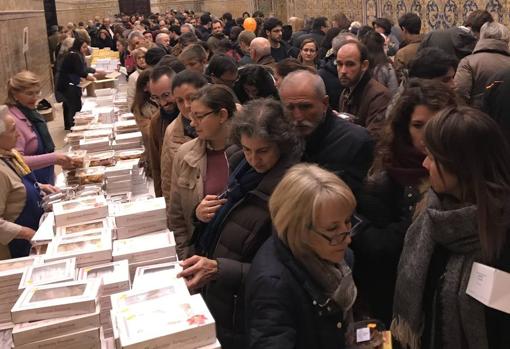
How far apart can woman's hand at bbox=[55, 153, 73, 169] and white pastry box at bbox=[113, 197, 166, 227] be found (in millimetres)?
1312

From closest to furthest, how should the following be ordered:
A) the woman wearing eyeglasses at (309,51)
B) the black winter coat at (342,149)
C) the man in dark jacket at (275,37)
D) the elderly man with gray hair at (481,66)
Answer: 1. the black winter coat at (342,149)
2. the elderly man with gray hair at (481,66)
3. the woman wearing eyeglasses at (309,51)
4. the man in dark jacket at (275,37)

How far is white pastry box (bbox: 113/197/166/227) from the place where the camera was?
10.4 ft

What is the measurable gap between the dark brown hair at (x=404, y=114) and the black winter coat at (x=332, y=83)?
2.67 meters

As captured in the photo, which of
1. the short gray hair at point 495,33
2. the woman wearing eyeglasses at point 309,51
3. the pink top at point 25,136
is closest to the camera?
the short gray hair at point 495,33

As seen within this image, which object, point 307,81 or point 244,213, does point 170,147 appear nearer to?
point 307,81

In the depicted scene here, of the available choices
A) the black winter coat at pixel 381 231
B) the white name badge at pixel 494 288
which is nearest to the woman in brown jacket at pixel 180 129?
the black winter coat at pixel 381 231

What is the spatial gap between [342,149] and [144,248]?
1152mm

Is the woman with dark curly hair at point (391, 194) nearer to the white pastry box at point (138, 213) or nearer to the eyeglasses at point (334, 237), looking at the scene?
the eyeglasses at point (334, 237)

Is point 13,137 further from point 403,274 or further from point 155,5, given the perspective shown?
point 155,5

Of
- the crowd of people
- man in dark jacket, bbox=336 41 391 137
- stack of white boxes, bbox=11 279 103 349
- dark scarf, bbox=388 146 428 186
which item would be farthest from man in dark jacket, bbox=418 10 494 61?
stack of white boxes, bbox=11 279 103 349

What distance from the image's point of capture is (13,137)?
4.15 m

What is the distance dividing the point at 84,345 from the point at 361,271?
1391 mm

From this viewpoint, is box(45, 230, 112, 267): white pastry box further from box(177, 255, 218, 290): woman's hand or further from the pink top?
the pink top

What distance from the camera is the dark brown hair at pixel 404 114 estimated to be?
113 inches
